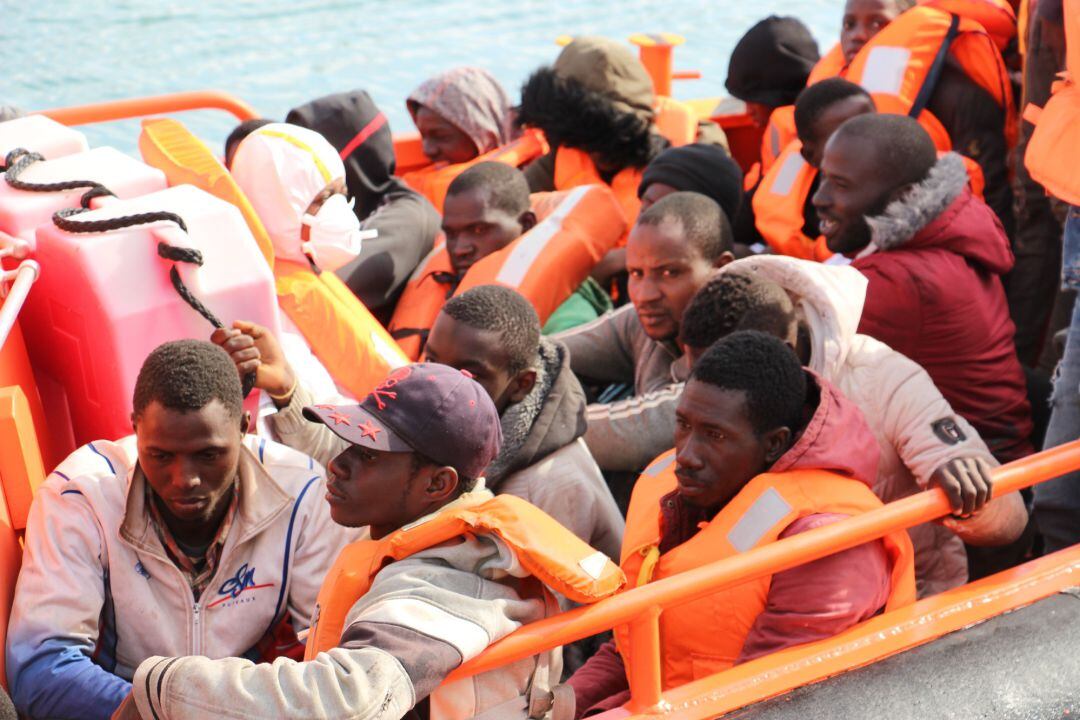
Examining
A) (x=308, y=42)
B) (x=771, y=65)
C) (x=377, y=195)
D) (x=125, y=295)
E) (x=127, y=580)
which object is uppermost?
(x=125, y=295)

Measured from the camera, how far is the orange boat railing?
6.07 feet

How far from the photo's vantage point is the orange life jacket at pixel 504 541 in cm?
185

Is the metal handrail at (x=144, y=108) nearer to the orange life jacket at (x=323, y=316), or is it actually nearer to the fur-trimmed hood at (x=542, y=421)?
the orange life jacket at (x=323, y=316)

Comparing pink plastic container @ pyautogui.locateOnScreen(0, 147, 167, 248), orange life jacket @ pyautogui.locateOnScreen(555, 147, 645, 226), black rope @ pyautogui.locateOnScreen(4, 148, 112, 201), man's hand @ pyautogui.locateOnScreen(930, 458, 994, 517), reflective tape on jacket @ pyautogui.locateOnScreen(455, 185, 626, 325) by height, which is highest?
black rope @ pyautogui.locateOnScreen(4, 148, 112, 201)

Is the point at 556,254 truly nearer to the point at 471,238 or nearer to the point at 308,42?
the point at 471,238

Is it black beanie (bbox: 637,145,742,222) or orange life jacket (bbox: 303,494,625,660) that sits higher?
orange life jacket (bbox: 303,494,625,660)

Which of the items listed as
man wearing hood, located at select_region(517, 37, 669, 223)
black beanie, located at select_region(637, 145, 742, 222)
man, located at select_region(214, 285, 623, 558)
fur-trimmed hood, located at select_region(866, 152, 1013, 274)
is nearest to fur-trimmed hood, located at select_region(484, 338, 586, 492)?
man, located at select_region(214, 285, 623, 558)

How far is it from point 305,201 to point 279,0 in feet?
40.4

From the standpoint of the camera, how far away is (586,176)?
455 centimetres

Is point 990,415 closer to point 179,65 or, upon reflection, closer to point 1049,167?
point 1049,167

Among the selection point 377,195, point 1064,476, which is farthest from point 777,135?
point 1064,476

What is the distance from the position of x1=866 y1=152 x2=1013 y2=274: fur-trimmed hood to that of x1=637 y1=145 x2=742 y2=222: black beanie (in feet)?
2.56

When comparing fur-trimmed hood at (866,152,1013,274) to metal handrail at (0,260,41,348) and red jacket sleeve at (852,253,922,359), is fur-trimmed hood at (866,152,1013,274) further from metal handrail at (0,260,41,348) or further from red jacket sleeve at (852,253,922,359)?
metal handrail at (0,260,41,348)

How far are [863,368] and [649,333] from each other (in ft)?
2.19
